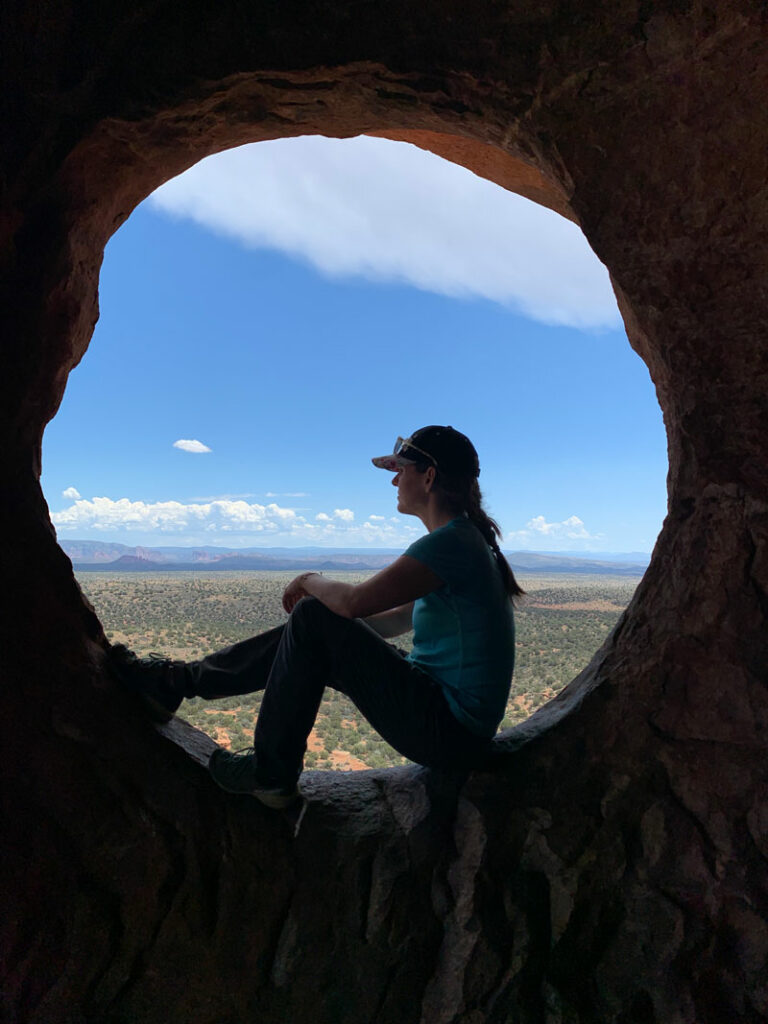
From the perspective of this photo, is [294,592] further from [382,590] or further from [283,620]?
[283,620]

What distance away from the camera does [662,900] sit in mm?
2576

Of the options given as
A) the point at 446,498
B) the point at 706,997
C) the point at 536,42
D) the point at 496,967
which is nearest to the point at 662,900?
the point at 706,997

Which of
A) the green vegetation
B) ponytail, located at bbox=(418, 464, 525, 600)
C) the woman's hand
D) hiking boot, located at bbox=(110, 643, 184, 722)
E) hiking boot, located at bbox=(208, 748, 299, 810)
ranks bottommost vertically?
the green vegetation

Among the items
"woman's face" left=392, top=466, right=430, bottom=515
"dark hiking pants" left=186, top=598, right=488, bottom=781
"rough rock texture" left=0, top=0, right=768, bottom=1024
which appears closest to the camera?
"rough rock texture" left=0, top=0, right=768, bottom=1024

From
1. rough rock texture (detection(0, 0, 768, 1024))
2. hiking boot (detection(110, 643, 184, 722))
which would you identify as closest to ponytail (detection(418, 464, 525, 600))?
rough rock texture (detection(0, 0, 768, 1024))

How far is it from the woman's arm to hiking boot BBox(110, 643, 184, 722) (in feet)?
2.96

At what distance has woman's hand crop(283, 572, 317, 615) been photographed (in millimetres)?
3129

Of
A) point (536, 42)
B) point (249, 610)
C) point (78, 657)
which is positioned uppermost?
point (536, 42)

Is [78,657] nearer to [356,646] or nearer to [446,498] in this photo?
[356,646]

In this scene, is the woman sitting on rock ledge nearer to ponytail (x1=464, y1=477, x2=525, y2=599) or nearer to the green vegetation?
ponytail (x1=464, y1=477, x2=525, y2=599)

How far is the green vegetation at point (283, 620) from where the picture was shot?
11414mm

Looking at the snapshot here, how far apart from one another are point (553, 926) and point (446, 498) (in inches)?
78.3

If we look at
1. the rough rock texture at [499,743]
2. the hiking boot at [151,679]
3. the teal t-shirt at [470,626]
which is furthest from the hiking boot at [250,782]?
the teal t-shirt at [470,626]

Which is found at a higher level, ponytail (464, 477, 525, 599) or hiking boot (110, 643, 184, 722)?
ponytail (464, 477, 525, 599)
